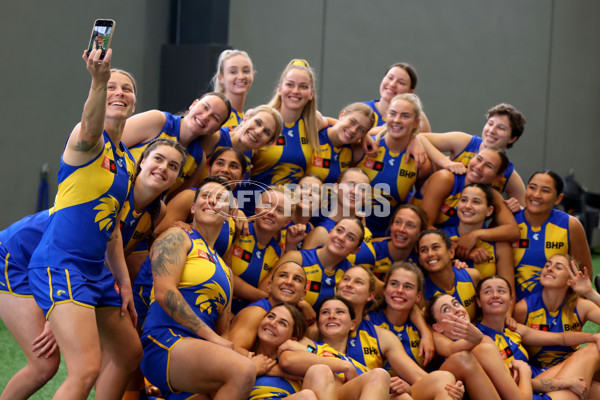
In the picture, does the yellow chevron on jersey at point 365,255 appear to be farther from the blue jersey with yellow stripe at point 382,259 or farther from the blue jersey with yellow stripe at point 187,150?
the blue jersey with yellow stripe at point 187,150

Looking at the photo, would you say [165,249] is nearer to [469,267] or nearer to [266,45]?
[469,267]

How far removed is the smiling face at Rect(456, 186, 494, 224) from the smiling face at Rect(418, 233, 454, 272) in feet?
1.15

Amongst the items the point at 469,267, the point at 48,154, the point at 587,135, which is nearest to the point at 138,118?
the point at 469,267

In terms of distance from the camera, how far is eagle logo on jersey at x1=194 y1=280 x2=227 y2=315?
3.12 m

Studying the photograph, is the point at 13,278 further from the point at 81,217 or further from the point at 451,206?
the point at 451,206

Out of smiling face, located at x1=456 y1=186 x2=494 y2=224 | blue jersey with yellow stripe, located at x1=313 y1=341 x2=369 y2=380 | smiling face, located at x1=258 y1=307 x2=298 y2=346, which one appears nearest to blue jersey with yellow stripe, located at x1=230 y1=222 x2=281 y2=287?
smiling face, located at x1=258 y1=307 x2=298 y2=346

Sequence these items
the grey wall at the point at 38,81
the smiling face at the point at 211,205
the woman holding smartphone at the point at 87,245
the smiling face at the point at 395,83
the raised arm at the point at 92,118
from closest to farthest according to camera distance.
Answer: the raised arm at the point at 92,118 → the woman holding smartphone at the point at 87,245 → the smiling face at the point at 211,205 → the smiling face at the point at 395,83 → the grey wall at the point at 38,81

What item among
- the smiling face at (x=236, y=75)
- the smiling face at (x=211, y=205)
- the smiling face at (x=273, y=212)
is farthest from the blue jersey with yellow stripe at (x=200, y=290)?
the smiling face at (x=236, y=75)

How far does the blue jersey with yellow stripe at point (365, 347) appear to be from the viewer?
3.57 meters

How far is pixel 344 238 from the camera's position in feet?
12.4

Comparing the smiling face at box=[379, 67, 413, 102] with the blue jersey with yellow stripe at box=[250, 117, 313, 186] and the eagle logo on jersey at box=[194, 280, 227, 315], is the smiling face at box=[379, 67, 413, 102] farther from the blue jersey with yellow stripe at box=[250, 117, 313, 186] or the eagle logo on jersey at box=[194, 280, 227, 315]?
the eagle logo on jersey at box=[194, 280, 227, 315]

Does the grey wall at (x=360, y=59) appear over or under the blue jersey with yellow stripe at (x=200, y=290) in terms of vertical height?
over

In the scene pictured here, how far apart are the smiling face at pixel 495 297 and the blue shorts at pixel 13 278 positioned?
2390 mm

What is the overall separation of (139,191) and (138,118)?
62 centimetres
